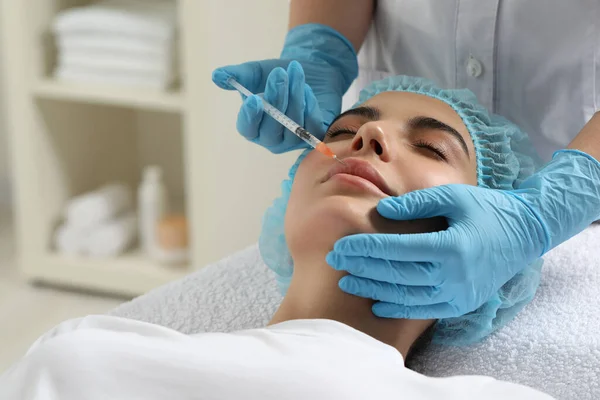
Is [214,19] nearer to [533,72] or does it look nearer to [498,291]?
[533,72]

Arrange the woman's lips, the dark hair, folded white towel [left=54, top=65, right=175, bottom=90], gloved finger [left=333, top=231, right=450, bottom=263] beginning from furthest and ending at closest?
folded white towel [left=54, top=65, right=175, bottom=90]
the dark hair
the woman's lips
gloved finger [left=333, top=231, right=450, bottom=263]

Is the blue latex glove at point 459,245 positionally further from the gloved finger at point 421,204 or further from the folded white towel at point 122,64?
the folded white towel at point 122,64

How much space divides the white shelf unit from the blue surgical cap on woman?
0.92 m

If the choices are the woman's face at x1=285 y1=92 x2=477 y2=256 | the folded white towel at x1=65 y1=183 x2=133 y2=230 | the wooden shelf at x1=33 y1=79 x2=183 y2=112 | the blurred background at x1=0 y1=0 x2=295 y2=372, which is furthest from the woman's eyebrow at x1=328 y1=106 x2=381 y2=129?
the folded white towel at x1=65 y1=183 x2=133 y2=230

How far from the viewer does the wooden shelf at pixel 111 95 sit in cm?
235

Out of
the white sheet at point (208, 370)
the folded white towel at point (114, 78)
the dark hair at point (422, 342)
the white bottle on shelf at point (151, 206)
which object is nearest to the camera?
the white sheet at point (208, 370)

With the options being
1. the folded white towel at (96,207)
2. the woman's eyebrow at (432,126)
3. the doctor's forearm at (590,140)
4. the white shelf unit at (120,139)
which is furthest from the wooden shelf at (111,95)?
the doctor's forearm at (590,140)

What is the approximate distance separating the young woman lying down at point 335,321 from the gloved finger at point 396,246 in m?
0.06

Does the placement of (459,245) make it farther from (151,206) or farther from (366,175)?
(151,206)

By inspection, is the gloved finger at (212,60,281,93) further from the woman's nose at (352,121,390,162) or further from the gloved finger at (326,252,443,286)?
the gloved finger at (326,252,443,286)

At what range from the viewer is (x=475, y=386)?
0.95 m

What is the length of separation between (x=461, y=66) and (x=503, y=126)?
19cm

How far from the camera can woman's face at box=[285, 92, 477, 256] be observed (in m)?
1.12

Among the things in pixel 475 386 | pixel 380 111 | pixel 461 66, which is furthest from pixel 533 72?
pixel 475 386
